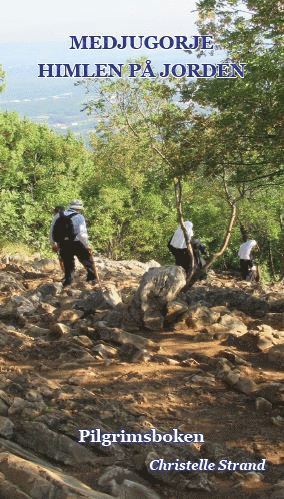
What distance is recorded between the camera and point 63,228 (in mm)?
11773

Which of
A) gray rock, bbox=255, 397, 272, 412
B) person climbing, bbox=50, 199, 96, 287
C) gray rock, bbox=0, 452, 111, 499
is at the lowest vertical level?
gray rock, bbox=255, 397, 272, 412

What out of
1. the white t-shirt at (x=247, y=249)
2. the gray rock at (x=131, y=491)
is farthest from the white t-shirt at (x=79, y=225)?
the gray rock at (x=131, y=491)

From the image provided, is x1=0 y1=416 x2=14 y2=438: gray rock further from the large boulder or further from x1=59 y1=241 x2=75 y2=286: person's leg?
x1=59 y1=241 x2=75 y2=286: person's leg

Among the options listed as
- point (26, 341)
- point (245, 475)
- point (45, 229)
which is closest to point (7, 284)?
point (26, 341)

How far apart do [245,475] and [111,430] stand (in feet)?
4.47

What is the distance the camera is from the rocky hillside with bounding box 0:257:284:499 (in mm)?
4312

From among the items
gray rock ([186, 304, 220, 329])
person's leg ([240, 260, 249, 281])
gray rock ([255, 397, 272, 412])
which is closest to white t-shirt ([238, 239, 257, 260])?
person's leg ([240, 260, 249, 281])

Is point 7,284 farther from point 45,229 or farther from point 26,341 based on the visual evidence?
point 45,229

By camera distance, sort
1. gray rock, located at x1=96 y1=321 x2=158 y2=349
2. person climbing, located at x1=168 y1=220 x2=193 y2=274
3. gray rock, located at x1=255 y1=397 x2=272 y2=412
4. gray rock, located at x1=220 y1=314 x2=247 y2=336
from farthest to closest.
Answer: person climbing, located at x1=168 y1=220 x2=193 y2=274 → gray rock, located at x1=220 y1=314 x2=247 y2=336 → gray rock, located at x1=96 y1=321 x2=158 y2=349 → gray rock, located at x1=255 y1=397 x2=272 y2=412

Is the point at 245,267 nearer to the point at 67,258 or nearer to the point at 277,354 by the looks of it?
the point at 67,258

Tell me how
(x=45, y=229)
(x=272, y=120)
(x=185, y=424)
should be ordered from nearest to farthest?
(x=185, y=424)
(x=272, y=120)
(x=45, y=229)

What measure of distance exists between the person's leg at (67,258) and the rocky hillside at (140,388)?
1.28 m

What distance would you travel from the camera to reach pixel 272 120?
853cm

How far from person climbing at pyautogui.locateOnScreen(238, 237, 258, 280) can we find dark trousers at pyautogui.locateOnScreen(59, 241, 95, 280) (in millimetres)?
6057
